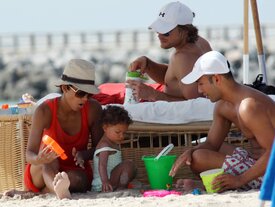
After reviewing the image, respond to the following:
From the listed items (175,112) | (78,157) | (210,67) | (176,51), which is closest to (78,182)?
(78,157)

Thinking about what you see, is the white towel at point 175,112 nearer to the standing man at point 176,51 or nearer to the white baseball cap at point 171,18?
the standing man at point 176,51

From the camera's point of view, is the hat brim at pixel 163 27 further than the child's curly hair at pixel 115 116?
Yes

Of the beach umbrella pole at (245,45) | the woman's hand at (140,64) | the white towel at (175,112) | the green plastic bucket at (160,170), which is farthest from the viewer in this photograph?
the beach umbrella pole at (245,45)

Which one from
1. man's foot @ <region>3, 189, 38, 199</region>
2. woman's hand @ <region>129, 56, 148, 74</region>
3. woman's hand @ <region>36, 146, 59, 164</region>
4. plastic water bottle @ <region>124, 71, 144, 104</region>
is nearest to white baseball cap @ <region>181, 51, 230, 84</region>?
woman's hand @ <region>36, 146, 59, 164</region>

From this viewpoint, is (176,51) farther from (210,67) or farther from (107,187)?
(107,187)

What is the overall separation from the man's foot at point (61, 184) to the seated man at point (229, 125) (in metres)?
0.67

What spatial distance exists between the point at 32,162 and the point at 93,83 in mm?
658

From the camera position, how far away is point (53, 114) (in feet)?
22.3

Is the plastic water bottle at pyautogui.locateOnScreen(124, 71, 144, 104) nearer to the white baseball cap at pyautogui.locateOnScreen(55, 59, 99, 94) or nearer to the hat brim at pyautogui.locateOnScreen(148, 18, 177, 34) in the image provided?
the hat brim at pyautogui.locateOnScreen(148, 18, 177, 34)

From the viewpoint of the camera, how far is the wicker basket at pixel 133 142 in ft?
23.5

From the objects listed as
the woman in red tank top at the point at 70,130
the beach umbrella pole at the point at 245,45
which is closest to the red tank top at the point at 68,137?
the woman in red tank top at the point at 70,130

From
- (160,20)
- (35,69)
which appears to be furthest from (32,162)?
(35,69)

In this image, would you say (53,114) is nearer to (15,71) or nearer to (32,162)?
(32,162)

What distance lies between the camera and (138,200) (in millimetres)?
6230
